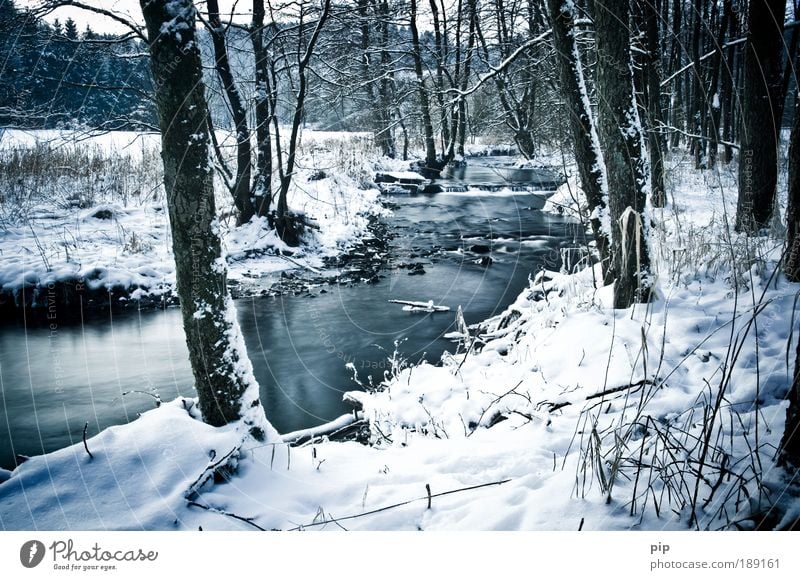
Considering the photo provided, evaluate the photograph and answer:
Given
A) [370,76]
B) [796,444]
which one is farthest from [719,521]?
[370,76]

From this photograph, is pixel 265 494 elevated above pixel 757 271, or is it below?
below

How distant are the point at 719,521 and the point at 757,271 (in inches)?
87.7

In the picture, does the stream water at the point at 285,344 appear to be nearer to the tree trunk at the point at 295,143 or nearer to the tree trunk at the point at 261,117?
the tree trunk at the point at 295,143

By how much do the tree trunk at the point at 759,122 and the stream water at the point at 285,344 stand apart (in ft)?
9.38

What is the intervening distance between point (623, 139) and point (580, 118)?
1.78ft

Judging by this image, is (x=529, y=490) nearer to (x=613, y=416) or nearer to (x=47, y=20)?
(x=613, y=416)

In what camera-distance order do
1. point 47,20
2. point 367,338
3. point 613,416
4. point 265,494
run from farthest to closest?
point 367,338
point 47,20
point 613,416
point 265,494

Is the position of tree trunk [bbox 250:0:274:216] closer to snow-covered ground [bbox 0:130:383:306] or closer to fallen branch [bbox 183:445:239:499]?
snow-covered ground [bbox 0:130:383:306]

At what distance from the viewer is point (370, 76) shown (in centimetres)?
485

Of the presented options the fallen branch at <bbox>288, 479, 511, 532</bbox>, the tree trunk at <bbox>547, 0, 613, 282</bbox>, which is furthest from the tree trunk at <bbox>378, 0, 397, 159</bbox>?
the fallen branch at <bbox>288, 479, 511, 532</bbox>

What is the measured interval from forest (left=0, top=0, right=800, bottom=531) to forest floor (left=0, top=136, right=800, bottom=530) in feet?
0.05

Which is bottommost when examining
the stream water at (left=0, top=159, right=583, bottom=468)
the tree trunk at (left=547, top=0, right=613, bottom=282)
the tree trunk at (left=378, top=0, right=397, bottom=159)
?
the stream water at (left=0, top=159, right=583, bottom=468)

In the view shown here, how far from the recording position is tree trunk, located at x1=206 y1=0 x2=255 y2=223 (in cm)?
494

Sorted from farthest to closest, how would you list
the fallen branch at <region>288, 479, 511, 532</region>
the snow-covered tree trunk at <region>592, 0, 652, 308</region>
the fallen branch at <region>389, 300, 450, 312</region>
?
the fallen branch at <region>389, 300, 450, 312</region> < the snow-covered tree trunk at <region>592, 0, 652, 308</region> < the fallen branch at <region>288, 479, 511, 532</region>
